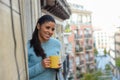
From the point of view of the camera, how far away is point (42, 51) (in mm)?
2943

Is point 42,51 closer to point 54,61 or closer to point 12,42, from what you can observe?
point 54,61

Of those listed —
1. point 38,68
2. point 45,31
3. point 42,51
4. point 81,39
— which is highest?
point 45,31

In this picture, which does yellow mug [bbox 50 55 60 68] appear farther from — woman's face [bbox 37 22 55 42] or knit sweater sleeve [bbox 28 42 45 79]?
woman's face [bbox 37 22 55 42]

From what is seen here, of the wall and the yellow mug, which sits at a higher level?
the wall

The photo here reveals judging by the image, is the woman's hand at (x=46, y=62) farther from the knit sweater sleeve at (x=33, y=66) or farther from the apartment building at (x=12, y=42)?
the apartment building at (x=12, y=42)

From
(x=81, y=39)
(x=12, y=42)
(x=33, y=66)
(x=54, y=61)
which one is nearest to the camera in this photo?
(x=12, y=42)

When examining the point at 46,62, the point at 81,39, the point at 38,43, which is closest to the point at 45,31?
the point at 38,43

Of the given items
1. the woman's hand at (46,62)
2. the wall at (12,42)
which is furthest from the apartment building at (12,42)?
the woman's hand at (46,62)

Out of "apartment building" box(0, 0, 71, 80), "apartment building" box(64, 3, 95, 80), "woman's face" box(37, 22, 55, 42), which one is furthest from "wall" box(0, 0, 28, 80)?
"apartment building" box(64, 3, 95, 80)

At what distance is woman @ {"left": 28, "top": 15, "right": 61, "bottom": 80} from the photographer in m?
2.92

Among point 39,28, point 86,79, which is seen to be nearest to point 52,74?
point 39,28

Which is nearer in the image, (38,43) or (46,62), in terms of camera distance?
(46,62)

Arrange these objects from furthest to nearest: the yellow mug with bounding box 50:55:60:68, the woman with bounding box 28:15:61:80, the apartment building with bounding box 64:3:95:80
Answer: the apartment building with bounding box 64:3:95:80, the woman with bounding box 28:15:61:80, the yellow mug with bounding box 50:55:60:68

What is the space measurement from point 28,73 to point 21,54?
0.29 metres
